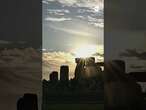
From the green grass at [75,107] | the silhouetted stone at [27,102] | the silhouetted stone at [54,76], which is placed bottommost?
the green grass at [75,107]

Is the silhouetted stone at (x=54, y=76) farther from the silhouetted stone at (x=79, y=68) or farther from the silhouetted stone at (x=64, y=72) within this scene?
the silhouetted stone at (x=79, y=68)

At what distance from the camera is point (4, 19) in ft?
11.4

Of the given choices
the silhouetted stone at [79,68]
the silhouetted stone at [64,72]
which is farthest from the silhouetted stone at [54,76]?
the silhouetted stone at [79,68]

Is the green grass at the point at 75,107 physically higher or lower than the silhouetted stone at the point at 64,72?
lower

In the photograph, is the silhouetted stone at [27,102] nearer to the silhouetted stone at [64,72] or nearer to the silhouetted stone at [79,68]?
the silhouetted stone at [64,72]

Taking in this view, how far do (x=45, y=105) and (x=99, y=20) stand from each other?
2.75 ft

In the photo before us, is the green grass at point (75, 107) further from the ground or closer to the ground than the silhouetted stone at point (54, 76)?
closer to the ground

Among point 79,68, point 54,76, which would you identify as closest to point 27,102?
point 54,76

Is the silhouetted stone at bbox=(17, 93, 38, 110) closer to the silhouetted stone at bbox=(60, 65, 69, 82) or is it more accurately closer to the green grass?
the green grass

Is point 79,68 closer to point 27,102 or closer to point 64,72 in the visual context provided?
point 64,72

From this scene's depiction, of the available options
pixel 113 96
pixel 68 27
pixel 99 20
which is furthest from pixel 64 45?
pixel 113 96

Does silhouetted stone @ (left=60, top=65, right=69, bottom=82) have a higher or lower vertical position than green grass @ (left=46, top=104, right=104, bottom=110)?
higher

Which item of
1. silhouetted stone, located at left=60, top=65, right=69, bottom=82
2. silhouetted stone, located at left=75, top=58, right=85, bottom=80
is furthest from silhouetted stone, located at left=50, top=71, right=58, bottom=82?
silhouetted stone, located at left=75, top=58, right=85, bottom=80

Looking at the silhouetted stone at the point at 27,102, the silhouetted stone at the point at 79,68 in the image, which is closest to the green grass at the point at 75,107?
the silhouetted stone at the point at 27,102
